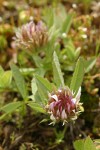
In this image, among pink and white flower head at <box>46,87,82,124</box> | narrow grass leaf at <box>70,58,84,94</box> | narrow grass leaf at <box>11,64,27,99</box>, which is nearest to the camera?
pink and white flower head at <box>46,87,82,124</box>

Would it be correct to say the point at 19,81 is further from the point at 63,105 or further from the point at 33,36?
the point at 63,105

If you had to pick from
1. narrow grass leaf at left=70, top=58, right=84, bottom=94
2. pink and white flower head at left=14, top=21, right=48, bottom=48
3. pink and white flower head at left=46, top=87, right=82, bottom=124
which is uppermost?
pink and white flower head at left=14, top=21, right=48, bottom=48

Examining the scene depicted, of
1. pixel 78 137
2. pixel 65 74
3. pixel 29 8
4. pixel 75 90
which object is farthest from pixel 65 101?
pixel 29 8

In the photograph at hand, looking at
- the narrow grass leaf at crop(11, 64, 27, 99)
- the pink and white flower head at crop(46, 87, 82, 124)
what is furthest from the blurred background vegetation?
the pink and white flower head at crop(46, 87, 82, 124)

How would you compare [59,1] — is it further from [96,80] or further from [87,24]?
[96,80]

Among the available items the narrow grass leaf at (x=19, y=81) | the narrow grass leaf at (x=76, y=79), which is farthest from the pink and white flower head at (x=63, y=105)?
the narrow grass leaf at (x=19, y=81)

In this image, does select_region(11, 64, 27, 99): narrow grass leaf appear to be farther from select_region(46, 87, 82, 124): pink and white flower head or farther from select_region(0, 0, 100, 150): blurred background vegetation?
select_region(46, 87, 82, 124): pink and white flower head
